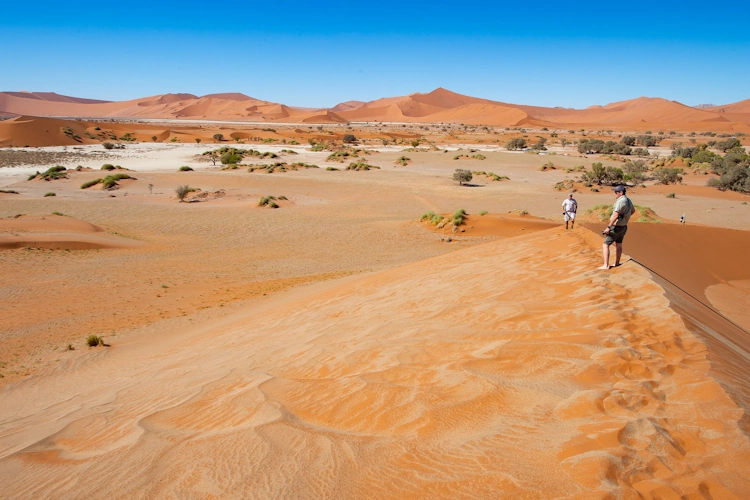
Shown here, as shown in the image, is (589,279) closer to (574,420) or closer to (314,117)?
(574,420)

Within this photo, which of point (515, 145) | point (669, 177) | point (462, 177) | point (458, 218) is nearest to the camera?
point (458, 218)

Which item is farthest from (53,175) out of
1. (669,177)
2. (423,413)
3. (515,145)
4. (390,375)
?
(515,145)

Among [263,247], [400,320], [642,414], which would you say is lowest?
[263,247]

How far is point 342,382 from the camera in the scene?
434cm

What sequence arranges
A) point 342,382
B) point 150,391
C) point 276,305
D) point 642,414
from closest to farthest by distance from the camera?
1. point 642,414
2. point 342,382
3. point 150,391
4. point 276,305

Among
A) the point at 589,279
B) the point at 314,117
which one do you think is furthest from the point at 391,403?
the point at 314,117

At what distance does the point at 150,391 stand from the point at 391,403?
2.89m

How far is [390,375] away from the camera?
14.2ft

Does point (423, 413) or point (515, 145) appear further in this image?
point (515, 145)

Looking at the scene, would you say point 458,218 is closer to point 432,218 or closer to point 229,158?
point 432,218

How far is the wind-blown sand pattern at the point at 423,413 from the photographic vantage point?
2814mm

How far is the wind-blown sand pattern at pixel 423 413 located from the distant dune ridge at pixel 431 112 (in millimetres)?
103811

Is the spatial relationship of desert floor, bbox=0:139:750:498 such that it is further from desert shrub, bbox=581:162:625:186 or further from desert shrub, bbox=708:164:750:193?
desert shrub, bbox=581:162:625:186

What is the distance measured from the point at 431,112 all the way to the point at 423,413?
165 meters
